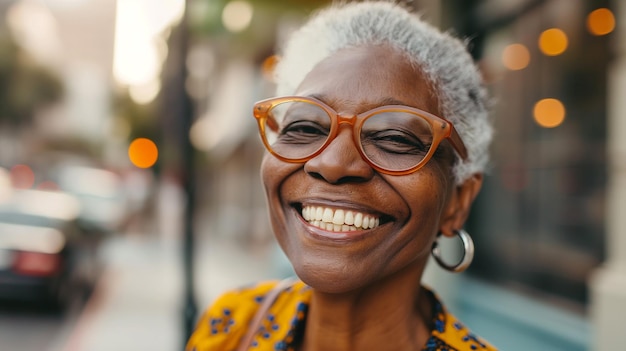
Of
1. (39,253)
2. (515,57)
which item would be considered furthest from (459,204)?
(39,253)

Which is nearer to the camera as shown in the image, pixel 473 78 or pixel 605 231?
pixel 473 78

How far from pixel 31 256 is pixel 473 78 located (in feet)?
23.6

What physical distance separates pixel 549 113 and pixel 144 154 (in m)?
13.9

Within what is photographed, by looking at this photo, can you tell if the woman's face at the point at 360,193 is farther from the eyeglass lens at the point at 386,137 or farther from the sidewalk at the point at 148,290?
the sidewalk at the point at 148,290

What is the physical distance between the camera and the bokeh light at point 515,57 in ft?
16.1

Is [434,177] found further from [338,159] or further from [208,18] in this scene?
[208,18]

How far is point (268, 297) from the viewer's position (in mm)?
1855

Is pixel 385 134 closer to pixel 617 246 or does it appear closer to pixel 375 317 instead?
pixel 375 317

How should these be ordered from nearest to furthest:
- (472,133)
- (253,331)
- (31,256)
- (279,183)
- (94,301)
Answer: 1. (279,183)
2. (472,133)
3. (253,331)
4. (31,256)
5. (94,301)

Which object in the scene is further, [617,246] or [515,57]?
[515,57]

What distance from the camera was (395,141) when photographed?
1.36m

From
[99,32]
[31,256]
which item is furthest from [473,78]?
[31,256]

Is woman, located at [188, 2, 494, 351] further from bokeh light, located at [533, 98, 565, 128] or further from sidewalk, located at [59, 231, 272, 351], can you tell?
bokeh light, located at [533, 98, 565, 128]

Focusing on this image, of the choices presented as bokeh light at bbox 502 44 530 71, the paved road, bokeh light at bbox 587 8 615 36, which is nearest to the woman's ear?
bokeh light at bbox 587 8 615 36
